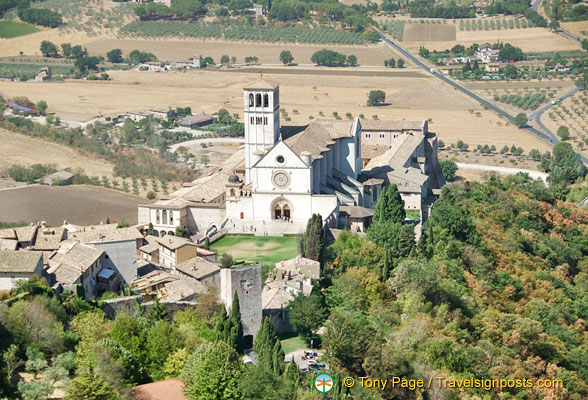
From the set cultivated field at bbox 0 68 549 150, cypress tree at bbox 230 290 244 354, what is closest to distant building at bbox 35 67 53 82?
cultivated field at bbox 0 68 549 150

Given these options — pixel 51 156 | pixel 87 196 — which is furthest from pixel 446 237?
pixel 51 156

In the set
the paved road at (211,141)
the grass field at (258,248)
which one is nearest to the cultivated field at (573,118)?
the paved road at (211,141)

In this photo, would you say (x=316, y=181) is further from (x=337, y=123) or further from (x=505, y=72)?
(x=505, y=72)

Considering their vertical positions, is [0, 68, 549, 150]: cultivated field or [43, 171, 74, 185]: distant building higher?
[43, 171, 74, 185]: distant building

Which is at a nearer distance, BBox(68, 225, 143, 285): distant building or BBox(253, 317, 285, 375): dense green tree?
BBox(253, 317, 285, 375): dense green tree

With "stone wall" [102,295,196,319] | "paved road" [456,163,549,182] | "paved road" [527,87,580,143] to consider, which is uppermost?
"stone wall" [102,295,196,319]

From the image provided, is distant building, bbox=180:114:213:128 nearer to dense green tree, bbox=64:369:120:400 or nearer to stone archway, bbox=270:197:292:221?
stone archway, bbox=270:197:292:221

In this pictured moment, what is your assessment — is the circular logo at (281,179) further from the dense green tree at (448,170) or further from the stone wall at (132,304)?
the dense green tree at (448,170)
